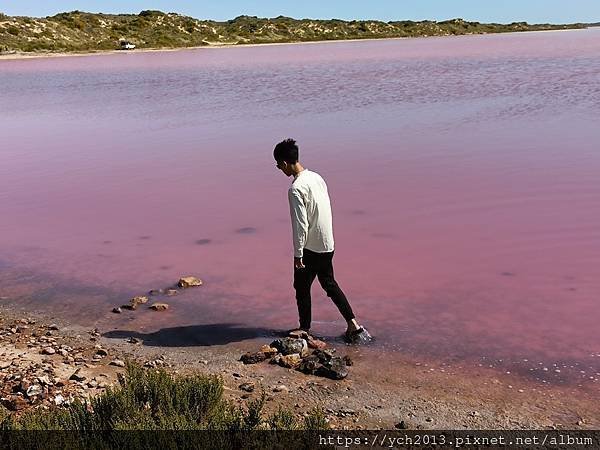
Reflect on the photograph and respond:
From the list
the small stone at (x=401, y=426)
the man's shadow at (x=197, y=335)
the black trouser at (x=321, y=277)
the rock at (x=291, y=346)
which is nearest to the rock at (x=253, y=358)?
the rock at (x=291, y=346)

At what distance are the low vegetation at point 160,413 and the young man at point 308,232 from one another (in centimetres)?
146

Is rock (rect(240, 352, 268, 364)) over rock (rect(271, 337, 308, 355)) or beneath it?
beneath

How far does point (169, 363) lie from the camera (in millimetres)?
5863

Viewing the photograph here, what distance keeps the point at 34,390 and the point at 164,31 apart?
8351cm

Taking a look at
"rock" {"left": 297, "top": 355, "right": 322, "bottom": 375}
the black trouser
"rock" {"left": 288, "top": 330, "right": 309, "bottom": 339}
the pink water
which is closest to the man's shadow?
the pink water

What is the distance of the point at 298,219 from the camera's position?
5.74 meters

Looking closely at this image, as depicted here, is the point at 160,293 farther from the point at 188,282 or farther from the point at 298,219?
the point at 298,219

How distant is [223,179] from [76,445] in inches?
357

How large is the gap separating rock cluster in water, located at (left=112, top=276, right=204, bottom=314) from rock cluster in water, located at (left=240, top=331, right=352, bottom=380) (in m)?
1.56

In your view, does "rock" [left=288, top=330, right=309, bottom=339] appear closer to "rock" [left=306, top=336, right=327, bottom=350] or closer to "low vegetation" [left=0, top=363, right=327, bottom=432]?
"rock" [left=306, top=336, right=327, bottom=350]

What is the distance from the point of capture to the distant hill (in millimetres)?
68500

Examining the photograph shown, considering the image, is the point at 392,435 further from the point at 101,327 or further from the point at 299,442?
the point at 101,327

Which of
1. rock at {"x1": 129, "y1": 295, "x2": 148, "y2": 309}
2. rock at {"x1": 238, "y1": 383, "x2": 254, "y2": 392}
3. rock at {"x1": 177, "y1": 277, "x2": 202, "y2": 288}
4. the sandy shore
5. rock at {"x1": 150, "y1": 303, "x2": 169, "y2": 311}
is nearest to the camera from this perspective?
the sandy shore

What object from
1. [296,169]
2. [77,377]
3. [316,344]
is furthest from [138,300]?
[296,169]
